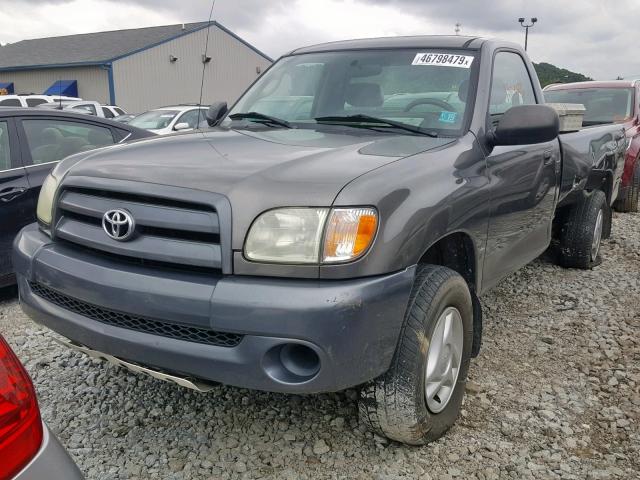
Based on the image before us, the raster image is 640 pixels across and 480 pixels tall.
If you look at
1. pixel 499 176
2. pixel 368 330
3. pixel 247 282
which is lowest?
pixel 368 330

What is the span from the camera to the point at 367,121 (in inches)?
122

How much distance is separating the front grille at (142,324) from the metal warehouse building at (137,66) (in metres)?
28.2

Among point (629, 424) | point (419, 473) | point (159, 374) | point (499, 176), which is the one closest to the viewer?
point (159, 374)

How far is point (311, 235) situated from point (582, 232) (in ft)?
11.7

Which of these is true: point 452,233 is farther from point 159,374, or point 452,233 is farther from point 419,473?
point 159,374

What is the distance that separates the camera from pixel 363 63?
3430 mm

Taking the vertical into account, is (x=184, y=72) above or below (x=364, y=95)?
above

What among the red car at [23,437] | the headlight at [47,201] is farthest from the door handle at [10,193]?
the red car at [23,437]

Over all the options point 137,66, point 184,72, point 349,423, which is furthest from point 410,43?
point 184,72

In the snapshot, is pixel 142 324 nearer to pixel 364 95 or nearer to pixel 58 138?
pixel 364 95

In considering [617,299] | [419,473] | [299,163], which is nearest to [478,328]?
[419,473]

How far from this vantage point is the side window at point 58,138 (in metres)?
4.58

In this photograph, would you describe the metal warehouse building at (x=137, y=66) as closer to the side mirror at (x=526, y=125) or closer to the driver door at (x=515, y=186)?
the driver door at (x=515, y=186)

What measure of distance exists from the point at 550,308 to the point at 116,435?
306cm
